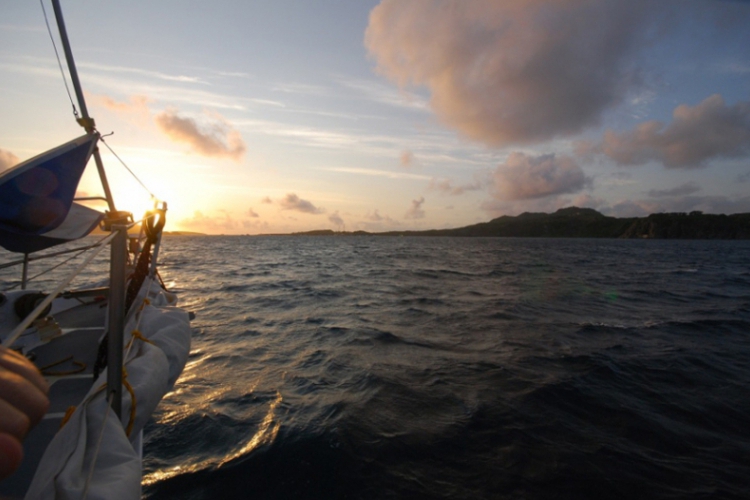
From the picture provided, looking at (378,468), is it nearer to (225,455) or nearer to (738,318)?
(225,455)

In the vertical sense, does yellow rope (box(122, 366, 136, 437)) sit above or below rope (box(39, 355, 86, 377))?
above

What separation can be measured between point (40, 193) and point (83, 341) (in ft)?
8.80

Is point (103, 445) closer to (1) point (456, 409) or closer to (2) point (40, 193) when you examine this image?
(2) point (40, 193)

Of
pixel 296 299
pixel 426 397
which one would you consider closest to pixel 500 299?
pixel 296 299

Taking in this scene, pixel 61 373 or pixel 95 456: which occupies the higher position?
pixel 95 456

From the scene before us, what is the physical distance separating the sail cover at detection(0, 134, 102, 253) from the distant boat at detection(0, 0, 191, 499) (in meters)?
0.01

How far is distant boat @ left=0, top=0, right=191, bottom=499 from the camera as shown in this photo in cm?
227

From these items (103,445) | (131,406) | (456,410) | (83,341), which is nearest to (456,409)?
(456,410)

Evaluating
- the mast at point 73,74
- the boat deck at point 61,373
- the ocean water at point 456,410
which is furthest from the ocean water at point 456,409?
the mast at point 73,74

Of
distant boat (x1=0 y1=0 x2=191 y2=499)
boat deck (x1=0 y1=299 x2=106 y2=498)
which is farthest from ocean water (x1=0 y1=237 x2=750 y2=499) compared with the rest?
distant boat (x1=0 y1=0 x2=191 y2=499)

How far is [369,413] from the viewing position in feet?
20.5

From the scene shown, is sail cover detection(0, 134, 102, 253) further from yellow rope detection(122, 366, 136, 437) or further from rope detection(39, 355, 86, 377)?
yellow rope detection(122, 366, 136, 437)

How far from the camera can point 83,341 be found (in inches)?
241

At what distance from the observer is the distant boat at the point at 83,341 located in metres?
2.27
